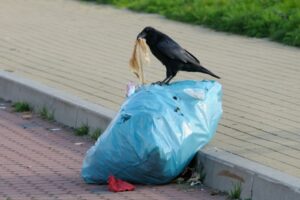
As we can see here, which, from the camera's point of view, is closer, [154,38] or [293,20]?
[154,38]

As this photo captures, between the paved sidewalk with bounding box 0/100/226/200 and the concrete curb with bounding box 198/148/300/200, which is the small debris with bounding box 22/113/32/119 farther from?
the concrete curb with bounding box 198/148/300/200

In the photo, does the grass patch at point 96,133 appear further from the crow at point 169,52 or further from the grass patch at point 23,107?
the grass patch at point 23,107

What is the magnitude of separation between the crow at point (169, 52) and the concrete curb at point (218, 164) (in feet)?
2.39

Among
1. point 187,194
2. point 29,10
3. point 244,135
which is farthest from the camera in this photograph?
point 29,10

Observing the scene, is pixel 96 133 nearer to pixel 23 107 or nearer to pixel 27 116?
pixel 27 116

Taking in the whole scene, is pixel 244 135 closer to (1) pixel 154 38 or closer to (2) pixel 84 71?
(1) pixel 154 38

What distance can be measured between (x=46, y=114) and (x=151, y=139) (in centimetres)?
269

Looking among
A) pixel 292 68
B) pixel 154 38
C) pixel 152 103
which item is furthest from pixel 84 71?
pixel 152 103

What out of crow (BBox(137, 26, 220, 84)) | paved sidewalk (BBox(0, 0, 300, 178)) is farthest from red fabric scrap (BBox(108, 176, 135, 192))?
crow (BBox(137, 26, 220, 84))

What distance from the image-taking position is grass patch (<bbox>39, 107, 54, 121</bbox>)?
9.52m

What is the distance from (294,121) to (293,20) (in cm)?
467

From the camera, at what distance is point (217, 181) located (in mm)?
7234

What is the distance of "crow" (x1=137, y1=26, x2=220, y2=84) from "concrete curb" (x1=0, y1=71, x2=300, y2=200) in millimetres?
729

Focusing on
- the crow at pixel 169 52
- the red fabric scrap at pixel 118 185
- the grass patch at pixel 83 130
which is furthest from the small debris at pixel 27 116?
the red fabric scrap at pixel 118 185
